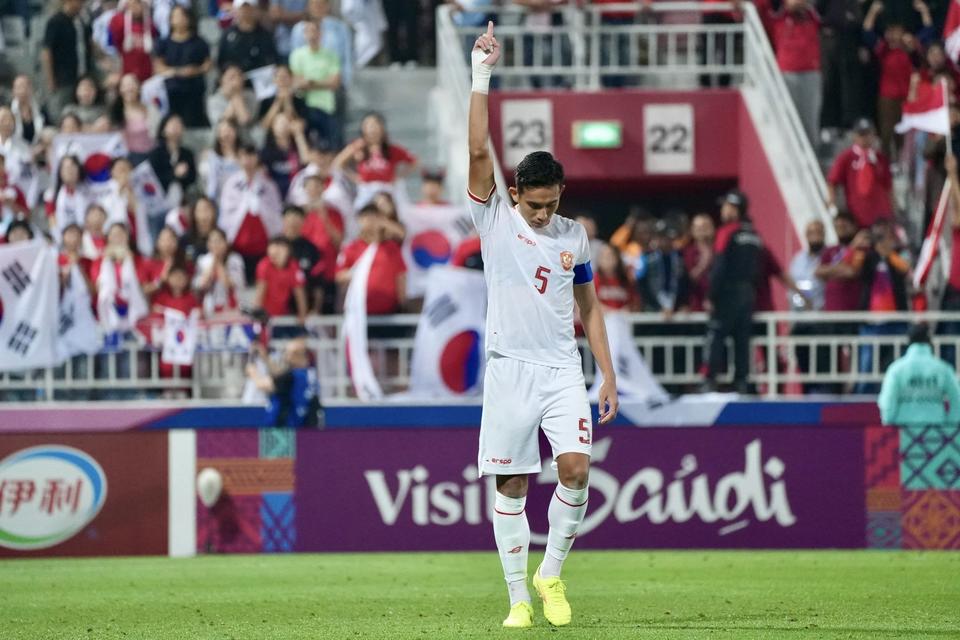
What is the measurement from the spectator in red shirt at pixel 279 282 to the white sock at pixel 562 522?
28.4 ft

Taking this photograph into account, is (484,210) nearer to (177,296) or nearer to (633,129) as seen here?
(177,296)

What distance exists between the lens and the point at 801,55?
67.2ft


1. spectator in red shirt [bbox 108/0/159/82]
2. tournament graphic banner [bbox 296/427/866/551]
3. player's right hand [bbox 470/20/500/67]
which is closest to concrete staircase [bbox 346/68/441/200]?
spectator in red shirt [bbox 108/0/159/82]

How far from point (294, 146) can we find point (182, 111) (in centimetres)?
181

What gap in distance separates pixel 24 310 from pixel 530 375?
9.16 meters

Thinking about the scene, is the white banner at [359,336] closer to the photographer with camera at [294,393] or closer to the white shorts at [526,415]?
the photographer with camera at [294,393]

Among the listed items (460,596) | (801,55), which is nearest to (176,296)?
(460,596)

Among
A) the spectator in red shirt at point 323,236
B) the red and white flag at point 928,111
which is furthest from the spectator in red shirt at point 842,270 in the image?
the spectator in red shirt at point 323,236

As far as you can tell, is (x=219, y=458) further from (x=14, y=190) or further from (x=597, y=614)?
(x=597, y=614)

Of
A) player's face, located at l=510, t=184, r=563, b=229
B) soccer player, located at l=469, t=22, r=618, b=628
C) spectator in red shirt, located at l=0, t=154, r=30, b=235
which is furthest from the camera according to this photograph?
spectator in red shirt, located at l=0, t=154, r=30, b=235

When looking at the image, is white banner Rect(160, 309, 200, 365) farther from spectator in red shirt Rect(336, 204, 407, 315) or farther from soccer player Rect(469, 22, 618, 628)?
soccer player Rect(469, 22, 618, 628)

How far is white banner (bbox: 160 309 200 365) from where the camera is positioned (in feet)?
56.0

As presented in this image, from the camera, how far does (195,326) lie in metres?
17.1

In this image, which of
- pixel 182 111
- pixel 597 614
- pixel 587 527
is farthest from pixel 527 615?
pixel 182 111
